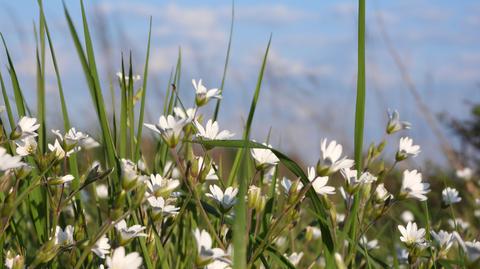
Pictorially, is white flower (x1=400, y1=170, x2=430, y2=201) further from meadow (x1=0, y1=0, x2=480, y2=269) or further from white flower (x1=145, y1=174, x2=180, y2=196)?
white flower (x1=145, y1=174, x2=180, y2=196)

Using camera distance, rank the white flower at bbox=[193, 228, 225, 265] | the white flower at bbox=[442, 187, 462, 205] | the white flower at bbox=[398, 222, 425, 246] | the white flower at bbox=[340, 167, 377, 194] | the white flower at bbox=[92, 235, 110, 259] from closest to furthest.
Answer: the white flower at bbox=[193, 228, 225, 265] < the white flower at bbox=[92, 235, 110, 259] < the white flower at bbox=[340, 167, 377, 194] < the white flower at bbox=[398, 222, 425, 246] < the white flower at bbox=[442, 187, 462, 205]

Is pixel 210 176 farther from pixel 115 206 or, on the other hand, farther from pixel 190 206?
pixel 115 206

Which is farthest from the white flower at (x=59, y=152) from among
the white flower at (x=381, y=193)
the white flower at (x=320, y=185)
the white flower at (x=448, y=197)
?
the white flower at (x=448, y=197)

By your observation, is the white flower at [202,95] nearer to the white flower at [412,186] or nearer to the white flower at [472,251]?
the white flower at [412,186]

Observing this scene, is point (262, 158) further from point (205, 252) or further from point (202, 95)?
point (205, 252)

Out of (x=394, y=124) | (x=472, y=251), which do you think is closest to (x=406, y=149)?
(x=394, y=124)

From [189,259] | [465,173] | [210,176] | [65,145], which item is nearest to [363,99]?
[210,176]

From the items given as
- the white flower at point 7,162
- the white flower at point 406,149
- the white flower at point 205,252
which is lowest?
the white flower at point 406,149

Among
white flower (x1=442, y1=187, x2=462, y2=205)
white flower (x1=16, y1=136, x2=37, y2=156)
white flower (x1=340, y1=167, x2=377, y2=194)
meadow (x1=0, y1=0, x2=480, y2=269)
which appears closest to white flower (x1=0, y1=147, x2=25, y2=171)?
meadow (x1=0, y1=0, x2=480, y2=269)
